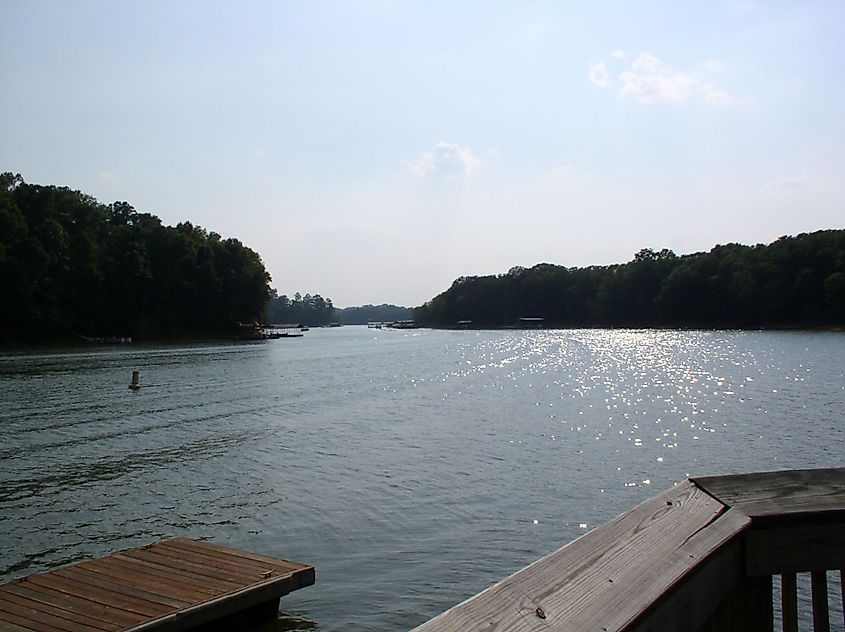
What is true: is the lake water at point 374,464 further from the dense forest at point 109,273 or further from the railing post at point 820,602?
the dense forest at point 109,273

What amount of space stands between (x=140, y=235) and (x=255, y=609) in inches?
4614

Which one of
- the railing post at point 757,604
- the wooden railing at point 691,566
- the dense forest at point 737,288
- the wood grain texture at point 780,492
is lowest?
the railing post at point 757,604

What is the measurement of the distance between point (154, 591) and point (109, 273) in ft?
352

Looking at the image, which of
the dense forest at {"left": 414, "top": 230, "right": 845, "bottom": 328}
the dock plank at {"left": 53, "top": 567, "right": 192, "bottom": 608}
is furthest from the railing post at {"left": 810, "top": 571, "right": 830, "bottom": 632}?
the dense forest at {"left": 414, "top": 230, "right": 845, "bottom": 328}

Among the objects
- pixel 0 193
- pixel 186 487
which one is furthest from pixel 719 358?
pixel 0 193

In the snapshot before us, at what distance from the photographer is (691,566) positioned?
2.01 meters

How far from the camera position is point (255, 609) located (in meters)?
9.00

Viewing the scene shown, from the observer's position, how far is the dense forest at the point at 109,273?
86062mm

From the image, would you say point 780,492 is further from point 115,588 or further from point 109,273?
point 109,273

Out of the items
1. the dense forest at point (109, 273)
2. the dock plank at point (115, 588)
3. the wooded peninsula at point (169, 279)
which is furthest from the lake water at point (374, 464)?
the wooded peninsula at point (169, 279)

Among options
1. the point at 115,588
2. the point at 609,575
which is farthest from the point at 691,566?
the point at 115,588

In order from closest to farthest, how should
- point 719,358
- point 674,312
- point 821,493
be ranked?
point 821,493
point 719,358
point 674,312

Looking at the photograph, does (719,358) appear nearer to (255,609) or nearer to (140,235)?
(255,609)

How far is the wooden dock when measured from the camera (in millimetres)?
7730
